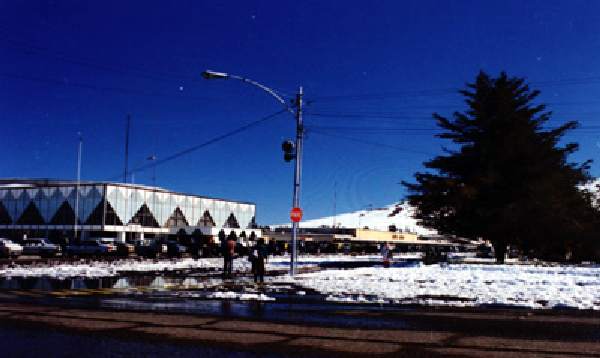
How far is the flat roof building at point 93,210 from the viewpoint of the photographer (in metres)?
98.4

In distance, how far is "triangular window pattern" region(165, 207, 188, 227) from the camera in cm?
11356

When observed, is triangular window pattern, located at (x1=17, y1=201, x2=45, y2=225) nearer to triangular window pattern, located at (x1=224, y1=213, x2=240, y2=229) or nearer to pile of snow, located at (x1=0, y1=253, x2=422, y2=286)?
triangular window pattern, located at (x1=224, y1=213, x2=240, y2=229)

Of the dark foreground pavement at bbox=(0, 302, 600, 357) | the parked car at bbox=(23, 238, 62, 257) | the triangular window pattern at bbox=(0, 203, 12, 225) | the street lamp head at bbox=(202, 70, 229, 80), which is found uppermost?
the street lamp head at bbox=(202, 70, 229, 80)

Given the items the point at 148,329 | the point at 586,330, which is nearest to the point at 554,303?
the point at 586,330

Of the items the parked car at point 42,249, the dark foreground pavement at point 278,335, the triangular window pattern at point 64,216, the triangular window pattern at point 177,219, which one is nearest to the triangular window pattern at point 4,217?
the triangular window pattern at point 64,216

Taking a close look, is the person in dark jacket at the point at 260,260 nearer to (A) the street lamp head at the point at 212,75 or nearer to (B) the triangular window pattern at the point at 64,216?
(A) the street lamp head at the point at 212,75

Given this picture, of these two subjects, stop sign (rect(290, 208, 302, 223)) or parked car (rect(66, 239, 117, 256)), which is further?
parked car (rect(66, 239, 117, 256))

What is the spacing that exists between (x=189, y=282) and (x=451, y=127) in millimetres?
28652

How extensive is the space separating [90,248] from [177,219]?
2606 inches

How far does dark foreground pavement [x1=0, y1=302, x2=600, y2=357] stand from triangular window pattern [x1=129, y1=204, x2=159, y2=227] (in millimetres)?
94878

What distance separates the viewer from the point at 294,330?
32.4 feet

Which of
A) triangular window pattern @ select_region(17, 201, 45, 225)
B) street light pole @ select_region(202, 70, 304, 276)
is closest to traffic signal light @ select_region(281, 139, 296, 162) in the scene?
street light pole @ select_region(202, 70, 304, 276)

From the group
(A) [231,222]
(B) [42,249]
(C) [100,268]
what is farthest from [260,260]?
(A) [231,222]

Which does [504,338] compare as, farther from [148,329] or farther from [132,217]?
[132,217]
